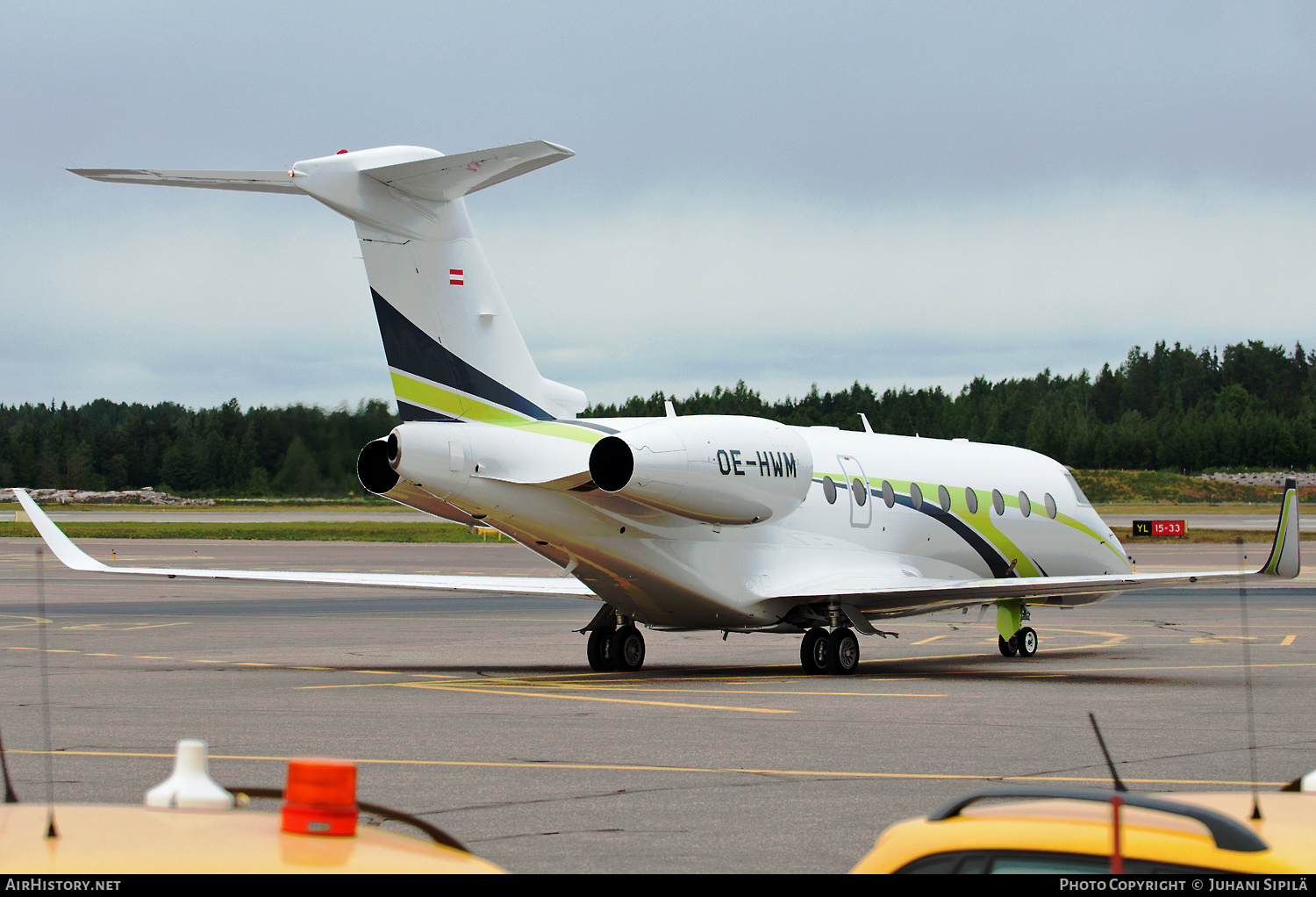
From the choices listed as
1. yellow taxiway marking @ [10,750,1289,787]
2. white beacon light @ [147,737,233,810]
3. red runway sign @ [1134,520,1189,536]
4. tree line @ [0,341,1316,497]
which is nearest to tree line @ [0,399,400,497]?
tree line @ [0,341,1316,497]

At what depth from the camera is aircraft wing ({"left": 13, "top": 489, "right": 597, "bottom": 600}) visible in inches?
728

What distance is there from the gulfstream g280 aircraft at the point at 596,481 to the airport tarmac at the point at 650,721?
113cm

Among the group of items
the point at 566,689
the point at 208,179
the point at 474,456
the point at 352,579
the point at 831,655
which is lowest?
the point at 566,689

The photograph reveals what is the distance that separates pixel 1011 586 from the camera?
19.4 m

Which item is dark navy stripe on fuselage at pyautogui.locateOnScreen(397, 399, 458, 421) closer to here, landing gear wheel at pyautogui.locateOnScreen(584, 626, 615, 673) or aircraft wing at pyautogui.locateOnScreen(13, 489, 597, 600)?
aircraft wing at pyautogui.locateOnScreen(13, 489, 597, 600)

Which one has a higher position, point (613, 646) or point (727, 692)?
point (613, 646)

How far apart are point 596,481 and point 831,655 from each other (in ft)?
15.4

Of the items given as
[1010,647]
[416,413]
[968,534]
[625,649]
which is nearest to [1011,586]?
[968,534]

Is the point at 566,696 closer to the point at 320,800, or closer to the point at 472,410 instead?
the point at 472,410

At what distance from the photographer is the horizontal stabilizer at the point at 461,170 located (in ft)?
51.2

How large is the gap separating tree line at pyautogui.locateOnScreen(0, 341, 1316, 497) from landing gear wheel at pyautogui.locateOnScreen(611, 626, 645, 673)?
457cm

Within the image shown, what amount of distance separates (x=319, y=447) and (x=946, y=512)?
1929 cm
